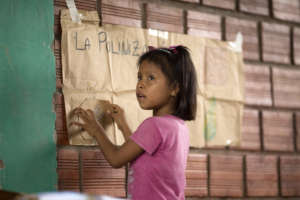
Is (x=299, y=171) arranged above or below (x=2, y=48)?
below

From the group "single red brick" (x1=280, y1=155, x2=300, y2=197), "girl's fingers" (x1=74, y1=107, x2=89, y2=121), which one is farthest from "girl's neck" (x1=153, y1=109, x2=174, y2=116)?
"single red brick" (x1=280, y1=155, x2=300, y2=197)

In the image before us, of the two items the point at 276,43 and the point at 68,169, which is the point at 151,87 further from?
the point at 276,43

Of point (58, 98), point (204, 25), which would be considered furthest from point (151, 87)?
point (204, 25)

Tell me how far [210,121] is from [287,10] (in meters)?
0.78

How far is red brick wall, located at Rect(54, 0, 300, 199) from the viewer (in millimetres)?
1576

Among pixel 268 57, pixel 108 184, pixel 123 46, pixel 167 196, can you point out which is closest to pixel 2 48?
pixel 123 46

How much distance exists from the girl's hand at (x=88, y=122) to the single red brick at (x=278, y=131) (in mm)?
906

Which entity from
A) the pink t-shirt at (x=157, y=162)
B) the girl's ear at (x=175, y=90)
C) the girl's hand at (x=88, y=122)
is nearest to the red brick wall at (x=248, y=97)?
the girl's hand at (x=88, y=122)

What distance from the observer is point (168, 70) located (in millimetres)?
1441

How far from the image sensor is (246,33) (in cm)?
198

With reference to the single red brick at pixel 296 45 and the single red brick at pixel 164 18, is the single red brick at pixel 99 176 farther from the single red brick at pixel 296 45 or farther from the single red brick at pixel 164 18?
the single red brick at pixel 296 45

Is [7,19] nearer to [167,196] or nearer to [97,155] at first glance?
[97,155]

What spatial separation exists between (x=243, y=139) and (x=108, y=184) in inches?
27.6

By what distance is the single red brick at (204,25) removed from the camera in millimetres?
1824
